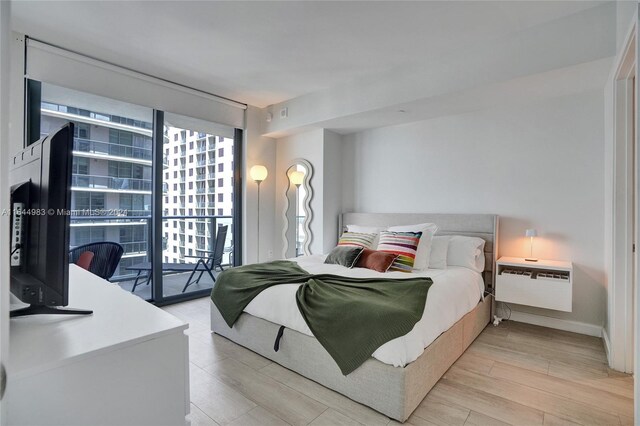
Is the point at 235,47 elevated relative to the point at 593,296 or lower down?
elevated

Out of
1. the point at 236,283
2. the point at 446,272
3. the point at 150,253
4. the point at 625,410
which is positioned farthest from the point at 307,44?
the point at 625,410

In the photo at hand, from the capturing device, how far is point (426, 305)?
2.16m

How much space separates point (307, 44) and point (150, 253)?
2.99 m

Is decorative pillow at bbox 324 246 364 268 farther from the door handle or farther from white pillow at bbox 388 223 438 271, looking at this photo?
the door handle

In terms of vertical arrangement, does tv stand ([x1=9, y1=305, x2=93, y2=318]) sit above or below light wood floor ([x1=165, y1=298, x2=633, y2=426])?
above

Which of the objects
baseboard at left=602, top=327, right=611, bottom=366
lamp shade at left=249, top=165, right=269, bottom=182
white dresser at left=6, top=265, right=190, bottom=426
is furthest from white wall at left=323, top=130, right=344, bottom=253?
white dresser at left=6, top=265, right=190, bottom=426

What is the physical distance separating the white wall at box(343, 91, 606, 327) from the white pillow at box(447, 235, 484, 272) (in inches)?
15.0

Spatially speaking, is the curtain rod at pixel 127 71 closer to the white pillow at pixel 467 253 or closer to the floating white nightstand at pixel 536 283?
the white pillow at pixel 467 253

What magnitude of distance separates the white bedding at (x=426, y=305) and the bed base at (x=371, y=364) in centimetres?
6

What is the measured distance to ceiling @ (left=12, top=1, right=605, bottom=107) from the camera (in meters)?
2.40

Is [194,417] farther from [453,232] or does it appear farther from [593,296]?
[593,296]

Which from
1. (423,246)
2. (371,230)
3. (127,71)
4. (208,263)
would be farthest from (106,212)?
(423,246)

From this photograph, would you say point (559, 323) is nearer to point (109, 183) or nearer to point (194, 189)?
point (194, 189)

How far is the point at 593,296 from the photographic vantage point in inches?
120
